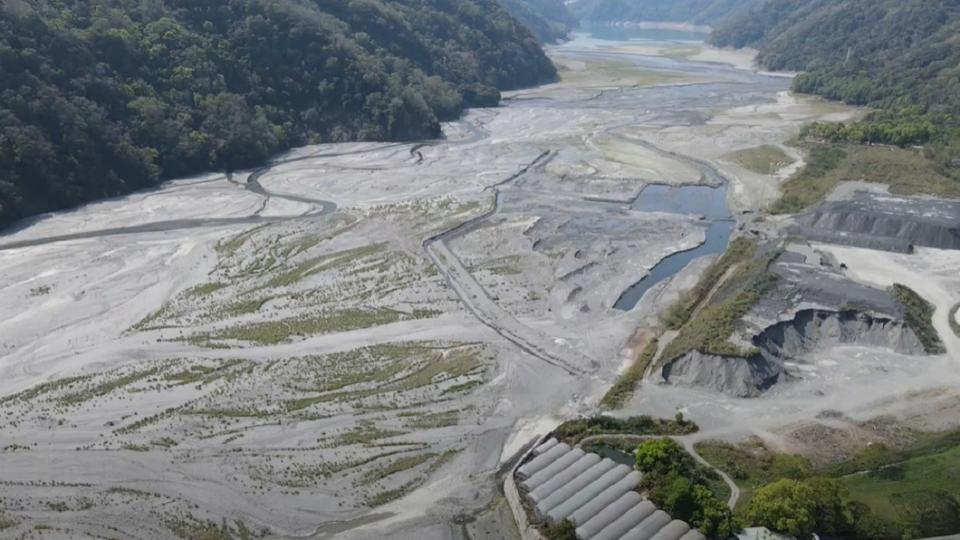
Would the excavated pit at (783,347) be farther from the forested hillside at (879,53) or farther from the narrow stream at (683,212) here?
the forested hillside at (879,53)

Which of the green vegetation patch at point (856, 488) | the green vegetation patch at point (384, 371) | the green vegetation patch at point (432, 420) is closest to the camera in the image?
the green vegetation patch at point (856, 488)

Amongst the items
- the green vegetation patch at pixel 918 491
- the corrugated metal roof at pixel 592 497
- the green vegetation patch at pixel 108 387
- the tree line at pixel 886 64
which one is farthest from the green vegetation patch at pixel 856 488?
the tree line at pixel 886 64

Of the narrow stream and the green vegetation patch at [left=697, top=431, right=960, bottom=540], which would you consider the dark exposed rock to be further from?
the green vegetation patch at [left=697, top=431, right=960, bottom=540]

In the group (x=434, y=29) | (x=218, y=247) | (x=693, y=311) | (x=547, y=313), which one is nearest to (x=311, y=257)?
(x=218, y=247)

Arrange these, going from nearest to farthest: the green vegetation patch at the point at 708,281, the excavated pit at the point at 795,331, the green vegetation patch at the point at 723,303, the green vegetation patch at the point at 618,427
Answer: the green vegetation patch at the point at 618,427 < the excavated pit at the point at 795,331 < the green vegetation patch at the point at 723,303 < the green vegetation patch at the point at 708,281

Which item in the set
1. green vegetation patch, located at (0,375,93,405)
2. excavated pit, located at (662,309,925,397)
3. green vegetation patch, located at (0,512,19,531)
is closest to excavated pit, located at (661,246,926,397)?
excavated pit, located at (662,309,925,397)

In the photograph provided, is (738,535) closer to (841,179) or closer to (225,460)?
(225,460)

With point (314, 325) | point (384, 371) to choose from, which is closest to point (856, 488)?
point (384, 371)
